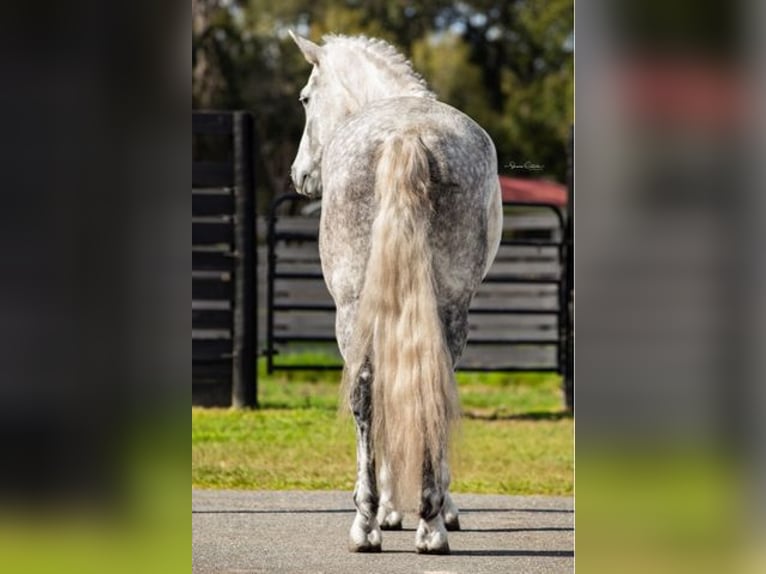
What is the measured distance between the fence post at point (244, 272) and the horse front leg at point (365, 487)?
564cm

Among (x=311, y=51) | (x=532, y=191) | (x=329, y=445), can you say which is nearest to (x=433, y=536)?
(x=311, y=51)

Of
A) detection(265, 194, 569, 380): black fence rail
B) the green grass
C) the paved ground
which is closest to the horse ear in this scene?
the green grass

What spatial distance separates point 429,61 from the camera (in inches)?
1118

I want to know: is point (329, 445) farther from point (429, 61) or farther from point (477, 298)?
point (429, 61)

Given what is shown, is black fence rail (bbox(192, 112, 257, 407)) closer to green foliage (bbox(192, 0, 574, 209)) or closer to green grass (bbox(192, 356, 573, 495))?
green grass (bbox(192, 356, 573, 495))

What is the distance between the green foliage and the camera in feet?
89.5

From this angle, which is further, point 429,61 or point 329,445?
point 429,61

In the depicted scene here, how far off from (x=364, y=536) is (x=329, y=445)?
13.8 feet

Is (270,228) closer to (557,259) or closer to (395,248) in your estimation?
(557,259)

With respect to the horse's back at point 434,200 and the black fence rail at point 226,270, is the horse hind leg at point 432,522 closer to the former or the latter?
the horse's back at point 434,200
